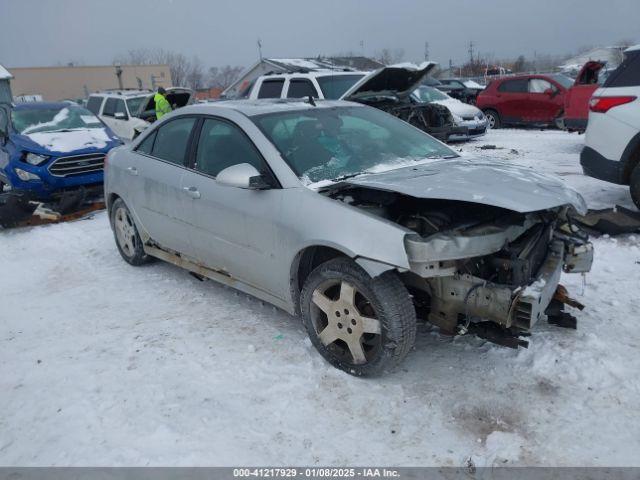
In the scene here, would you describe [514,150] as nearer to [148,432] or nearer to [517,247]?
[517,247]

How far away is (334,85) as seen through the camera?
9.71 meters

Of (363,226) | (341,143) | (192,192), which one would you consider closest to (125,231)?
(192,192)

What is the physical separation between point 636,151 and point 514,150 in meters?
5.36

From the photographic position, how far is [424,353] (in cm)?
351

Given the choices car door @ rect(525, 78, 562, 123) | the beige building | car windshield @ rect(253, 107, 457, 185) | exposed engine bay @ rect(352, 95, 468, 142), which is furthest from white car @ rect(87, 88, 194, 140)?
the beige building

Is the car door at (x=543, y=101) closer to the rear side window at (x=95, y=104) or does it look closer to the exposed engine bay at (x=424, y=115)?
the exposed engine bay at (x=424, y=115)

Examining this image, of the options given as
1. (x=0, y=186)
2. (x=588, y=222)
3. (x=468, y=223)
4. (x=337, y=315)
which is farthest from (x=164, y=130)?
(x=0, y=186)

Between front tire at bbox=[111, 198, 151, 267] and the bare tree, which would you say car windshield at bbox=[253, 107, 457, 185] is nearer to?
front tire at bbox=[111, 198, 151, 267]

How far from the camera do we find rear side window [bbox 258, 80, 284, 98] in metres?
10.1

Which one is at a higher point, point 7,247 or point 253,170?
point 253,170

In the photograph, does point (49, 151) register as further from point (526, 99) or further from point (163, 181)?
point (526, 99)

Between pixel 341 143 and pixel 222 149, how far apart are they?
95 centimetres

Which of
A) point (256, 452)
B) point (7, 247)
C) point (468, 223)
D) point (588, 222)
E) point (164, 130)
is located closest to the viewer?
point (256, 452)

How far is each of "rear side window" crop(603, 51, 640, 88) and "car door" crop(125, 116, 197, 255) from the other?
16.1 feet
